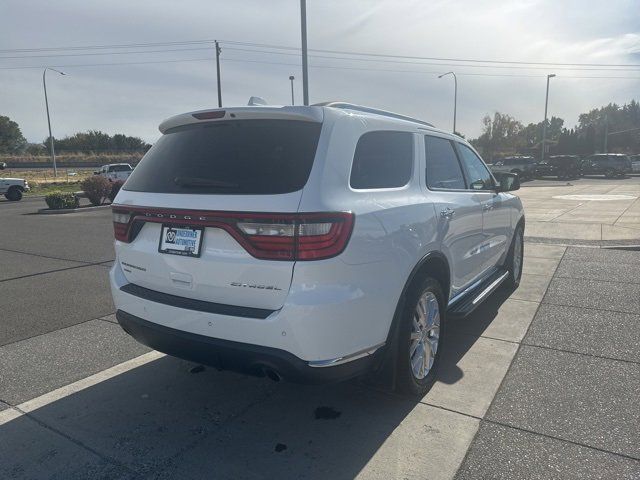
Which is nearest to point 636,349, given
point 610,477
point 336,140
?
point 610,477

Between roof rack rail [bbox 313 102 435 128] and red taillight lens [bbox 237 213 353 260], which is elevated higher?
roof rack rail [bbox 313 102 435 128]

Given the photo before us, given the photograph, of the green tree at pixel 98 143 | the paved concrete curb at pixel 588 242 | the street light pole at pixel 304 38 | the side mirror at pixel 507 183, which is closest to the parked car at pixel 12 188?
the street light pole at pixel 304 38

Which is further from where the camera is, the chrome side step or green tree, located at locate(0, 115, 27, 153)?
green tree, located at locate(0, 115, 27, 153)

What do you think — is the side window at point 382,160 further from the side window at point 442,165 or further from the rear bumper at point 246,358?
the rear bumper at point 246,358

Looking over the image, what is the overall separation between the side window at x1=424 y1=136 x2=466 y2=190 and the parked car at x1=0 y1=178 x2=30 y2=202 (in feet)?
91.2

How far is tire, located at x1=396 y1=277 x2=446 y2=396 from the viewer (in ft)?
9.87

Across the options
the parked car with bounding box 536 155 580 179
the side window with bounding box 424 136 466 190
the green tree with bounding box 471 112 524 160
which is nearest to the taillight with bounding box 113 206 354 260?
the side window with bounding box 424 136 466 190

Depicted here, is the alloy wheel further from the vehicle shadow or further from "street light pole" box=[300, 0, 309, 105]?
"street light pole" box=[300, 0, 309, 105]

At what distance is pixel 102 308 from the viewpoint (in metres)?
5.33

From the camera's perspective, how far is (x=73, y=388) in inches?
138

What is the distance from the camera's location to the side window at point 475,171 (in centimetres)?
454

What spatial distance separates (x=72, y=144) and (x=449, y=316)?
4466 inches

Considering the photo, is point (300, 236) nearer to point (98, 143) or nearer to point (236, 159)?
point (236, 159)

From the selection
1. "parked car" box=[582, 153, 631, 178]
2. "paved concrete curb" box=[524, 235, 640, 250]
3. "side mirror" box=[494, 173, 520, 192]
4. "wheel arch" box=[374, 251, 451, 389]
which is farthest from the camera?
"parked car" box=[582, 153, 631, 178]
